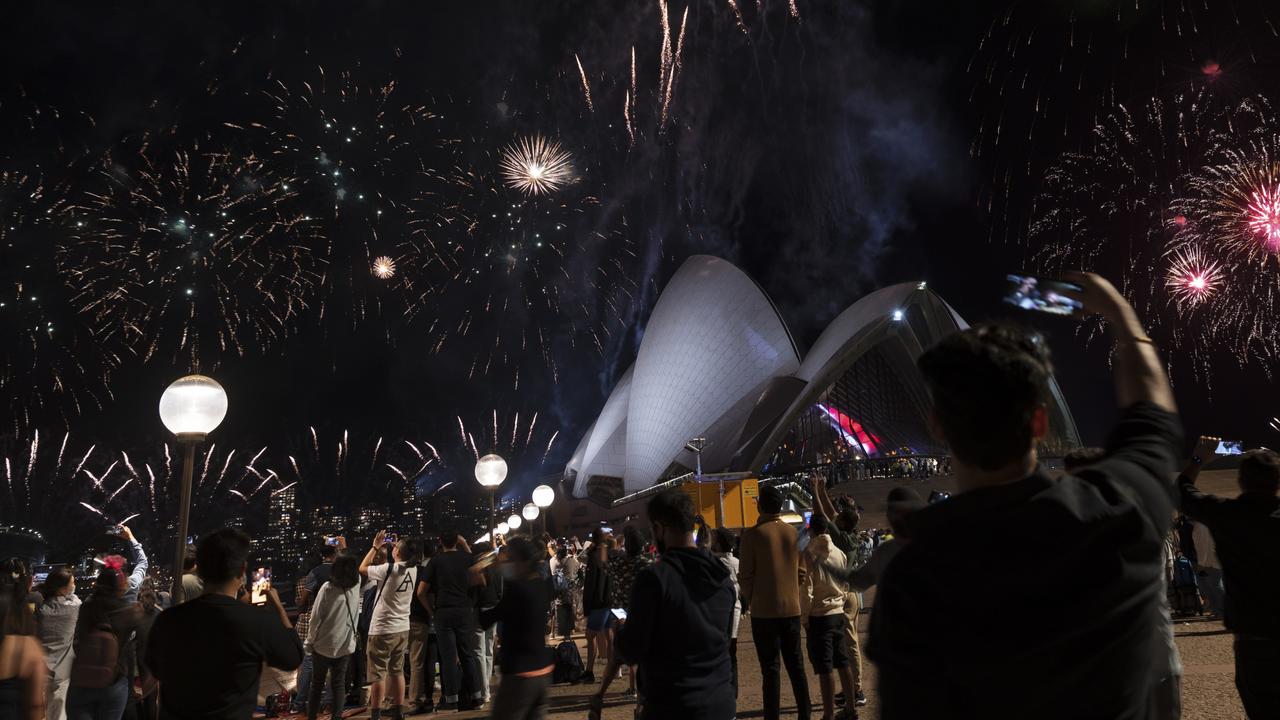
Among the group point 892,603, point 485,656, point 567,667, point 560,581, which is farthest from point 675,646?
point 560,581

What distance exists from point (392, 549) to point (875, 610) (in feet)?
25.4

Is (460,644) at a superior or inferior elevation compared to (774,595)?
inferior

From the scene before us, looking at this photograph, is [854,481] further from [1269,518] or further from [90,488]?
[90,488]

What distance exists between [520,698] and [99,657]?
2.62 metres

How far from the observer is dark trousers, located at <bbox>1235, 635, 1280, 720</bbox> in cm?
255

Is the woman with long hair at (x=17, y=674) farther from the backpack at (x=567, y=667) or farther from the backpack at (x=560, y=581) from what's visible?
the backpack at (x=560, y=581)

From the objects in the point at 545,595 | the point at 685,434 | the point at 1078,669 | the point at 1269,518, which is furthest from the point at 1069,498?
the point at 685,434

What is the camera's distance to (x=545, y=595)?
167 inches

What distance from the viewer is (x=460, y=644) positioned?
7.36 metres

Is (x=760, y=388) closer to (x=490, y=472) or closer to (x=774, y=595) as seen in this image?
(x=490, y=472)

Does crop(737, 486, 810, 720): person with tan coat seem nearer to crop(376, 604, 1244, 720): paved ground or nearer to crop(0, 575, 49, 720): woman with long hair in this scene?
crop(376, 604, 1244, 720): paved ground

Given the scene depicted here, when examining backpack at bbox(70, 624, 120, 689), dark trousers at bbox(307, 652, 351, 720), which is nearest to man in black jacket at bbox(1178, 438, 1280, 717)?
backpack at bbox(70, 624, 120, 689)

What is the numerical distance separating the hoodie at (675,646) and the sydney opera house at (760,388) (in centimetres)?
3054

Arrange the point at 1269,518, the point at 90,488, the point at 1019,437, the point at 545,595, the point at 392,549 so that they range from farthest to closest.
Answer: the point at 90,488, the point at 392,549, the point at 545,595, the point at 1269,518, the point at 1019,437
